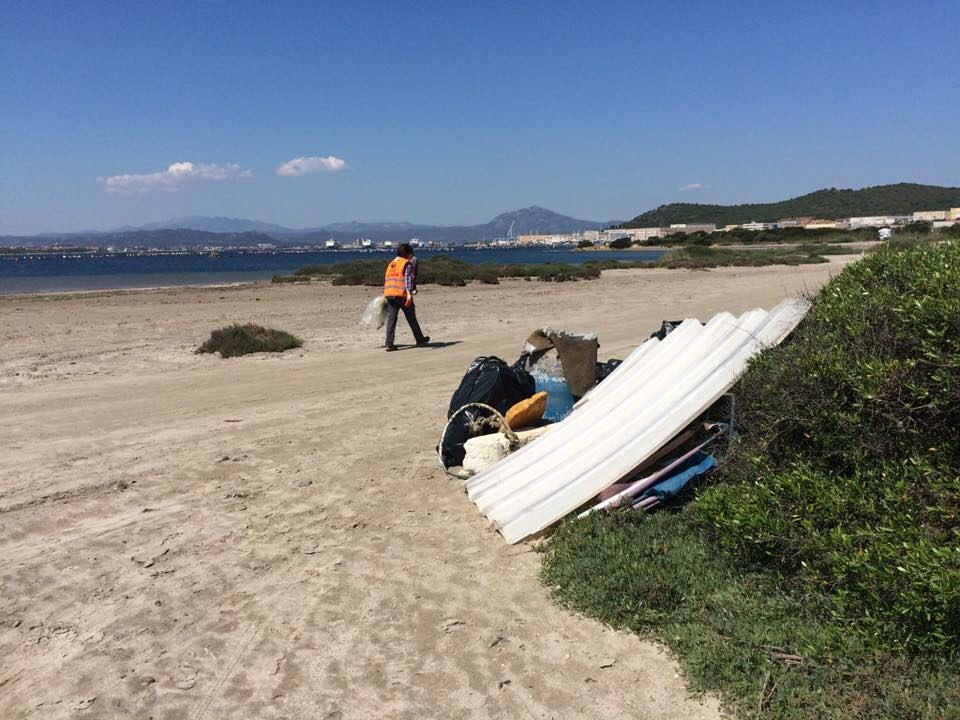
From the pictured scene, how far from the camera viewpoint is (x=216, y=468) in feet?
20.8

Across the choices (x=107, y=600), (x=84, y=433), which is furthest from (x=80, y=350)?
(x=107, y=600)

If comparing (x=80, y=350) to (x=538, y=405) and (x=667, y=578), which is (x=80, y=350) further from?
(x=667, y=578)

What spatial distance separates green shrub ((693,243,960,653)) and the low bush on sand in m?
10.0

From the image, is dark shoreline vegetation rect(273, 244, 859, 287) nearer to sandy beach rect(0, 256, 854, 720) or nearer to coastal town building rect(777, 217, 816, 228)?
sandy beach rect(0, 256, 854, 720)

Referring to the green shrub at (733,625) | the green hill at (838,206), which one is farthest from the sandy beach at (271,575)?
the green hill at (838,206)

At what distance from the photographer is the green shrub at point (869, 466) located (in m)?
3.07

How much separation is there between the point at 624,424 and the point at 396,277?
808 cm

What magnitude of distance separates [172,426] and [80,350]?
23.4 feet

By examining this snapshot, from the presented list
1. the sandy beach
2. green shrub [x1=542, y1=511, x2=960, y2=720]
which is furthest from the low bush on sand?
green shrub [x1=542, y1=511, x2=960, y2=720]

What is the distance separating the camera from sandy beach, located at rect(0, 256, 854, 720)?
3.25 meters

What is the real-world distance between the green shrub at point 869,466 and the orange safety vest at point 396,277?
8.84 m

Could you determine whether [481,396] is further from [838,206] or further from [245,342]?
[838,206]

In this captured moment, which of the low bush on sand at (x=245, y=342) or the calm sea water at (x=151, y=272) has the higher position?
the calm sea water at (x=151, y=272)

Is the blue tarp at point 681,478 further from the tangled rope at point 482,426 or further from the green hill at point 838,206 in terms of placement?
the green hill at point 838,206
